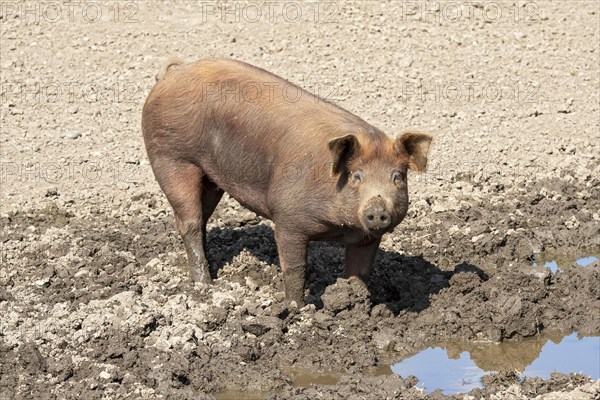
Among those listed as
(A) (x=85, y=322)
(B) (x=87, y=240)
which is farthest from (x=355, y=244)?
(B) (x=87, y=240)

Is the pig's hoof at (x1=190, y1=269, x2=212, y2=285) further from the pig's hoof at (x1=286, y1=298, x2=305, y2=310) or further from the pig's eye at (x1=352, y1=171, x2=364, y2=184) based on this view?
the pig's eye at (x1=352, y1=171, x2=364, y2=184)

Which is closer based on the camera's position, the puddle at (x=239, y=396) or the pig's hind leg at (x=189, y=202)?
the puddle at (x=239, y=396)

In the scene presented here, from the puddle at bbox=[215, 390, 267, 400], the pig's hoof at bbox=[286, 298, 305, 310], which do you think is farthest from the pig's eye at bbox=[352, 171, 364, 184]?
the puddle at bbox=[215, 390, 267, 400]

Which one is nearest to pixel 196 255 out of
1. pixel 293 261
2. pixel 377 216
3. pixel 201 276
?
pixel 201 276

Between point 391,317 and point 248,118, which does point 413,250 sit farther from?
point 248,118

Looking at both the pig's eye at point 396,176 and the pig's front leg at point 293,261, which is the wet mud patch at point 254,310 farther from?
the pig's eye at point 396,176

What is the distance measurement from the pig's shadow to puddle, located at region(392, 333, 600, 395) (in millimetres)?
582

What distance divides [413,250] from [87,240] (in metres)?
3.01

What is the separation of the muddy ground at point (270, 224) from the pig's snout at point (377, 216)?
3.22 ft

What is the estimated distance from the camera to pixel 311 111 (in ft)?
32.2

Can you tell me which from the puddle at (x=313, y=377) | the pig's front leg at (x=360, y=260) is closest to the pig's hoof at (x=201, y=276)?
the pig's front leg at (x=360, y=260)

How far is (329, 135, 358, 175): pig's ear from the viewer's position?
29.6 feet

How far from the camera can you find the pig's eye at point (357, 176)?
9.18 meters

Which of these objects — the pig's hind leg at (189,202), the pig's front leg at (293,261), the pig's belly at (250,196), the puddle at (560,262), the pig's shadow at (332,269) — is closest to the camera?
the pig's front leg at (293,261)
